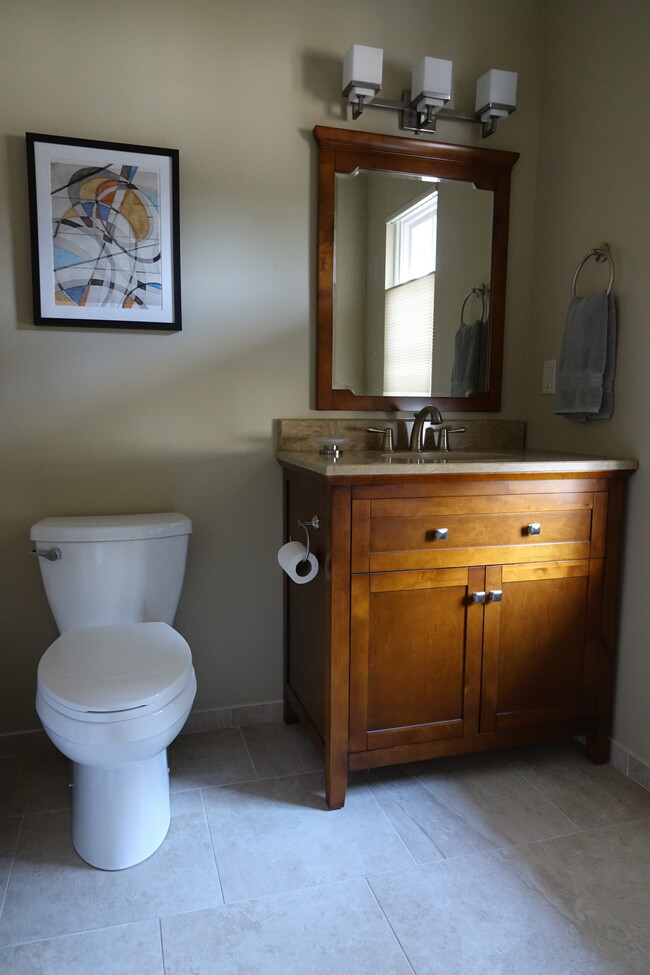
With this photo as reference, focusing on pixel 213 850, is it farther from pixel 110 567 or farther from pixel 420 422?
pixel 420 422

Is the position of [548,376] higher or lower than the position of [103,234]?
lower

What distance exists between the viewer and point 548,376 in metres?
2.25

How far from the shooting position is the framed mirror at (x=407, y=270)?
6.87 feet

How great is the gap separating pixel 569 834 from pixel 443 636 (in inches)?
22.9

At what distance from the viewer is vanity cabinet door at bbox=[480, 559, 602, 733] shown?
1813 millimetres

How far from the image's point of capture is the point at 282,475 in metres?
2.14

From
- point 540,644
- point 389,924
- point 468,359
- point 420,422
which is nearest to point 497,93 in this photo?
point 468,359

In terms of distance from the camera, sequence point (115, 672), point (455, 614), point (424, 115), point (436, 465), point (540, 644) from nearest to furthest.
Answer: point (115, 672), point (436, 465), point (455, 614), point (540, 644), point (424, 115)

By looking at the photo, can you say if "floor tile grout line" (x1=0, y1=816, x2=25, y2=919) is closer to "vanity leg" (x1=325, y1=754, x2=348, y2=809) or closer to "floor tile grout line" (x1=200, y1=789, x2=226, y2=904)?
"floor tile grout line" (x1=200, y1=789, x2=226, y2=904)

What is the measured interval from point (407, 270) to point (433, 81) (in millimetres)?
556

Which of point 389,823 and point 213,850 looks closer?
point 213,850

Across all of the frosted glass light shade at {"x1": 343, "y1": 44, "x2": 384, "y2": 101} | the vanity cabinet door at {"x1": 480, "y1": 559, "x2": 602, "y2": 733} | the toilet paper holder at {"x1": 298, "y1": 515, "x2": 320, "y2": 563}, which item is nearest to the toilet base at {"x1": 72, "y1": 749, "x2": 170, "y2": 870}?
the toilet paper holder at {"x1": 298, "y1": 515, "x2": 320, "y2": 563}

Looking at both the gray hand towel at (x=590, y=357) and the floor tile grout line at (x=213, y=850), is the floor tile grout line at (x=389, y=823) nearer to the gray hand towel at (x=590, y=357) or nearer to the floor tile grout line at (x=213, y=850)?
the floor tile grout line at (x=213, y=850)

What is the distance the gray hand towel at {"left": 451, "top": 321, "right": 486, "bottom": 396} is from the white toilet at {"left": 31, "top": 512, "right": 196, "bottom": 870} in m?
1.08
